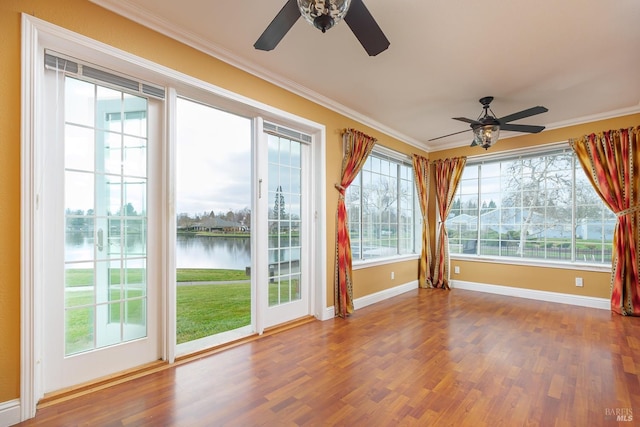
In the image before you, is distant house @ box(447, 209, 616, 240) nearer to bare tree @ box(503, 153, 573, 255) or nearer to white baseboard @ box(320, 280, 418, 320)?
bare tree @ box(503, 153, 573, 255)

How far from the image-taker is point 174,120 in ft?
8.33

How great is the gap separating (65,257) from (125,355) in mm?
879

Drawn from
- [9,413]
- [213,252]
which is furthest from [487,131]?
[213,252]

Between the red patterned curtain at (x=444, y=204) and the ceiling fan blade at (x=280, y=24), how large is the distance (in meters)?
4.67

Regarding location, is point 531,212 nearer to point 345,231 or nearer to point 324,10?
point 345,231

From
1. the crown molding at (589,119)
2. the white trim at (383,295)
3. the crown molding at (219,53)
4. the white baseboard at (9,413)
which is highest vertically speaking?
the crown molding at (219,53)

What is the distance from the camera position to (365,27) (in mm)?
1596

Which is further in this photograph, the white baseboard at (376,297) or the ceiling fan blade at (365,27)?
the white baseboard at (376,297)

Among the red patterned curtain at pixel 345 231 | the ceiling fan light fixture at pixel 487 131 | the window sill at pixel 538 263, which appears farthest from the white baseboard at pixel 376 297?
the ceiling fan light fixture at pixel 487 131

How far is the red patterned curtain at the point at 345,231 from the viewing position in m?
3.80

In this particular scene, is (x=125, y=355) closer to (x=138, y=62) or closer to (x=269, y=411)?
(x=269, y=411)

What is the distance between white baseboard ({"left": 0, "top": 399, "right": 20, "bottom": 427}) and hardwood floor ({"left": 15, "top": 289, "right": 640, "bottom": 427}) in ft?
0.35

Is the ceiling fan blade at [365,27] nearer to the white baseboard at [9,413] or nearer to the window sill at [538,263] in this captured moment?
the white baseboard at [9,413]

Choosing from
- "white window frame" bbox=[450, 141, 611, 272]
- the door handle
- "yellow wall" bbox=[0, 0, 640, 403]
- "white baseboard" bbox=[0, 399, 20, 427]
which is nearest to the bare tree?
"white window frame" bbox=[450, 141, 611, 272]
